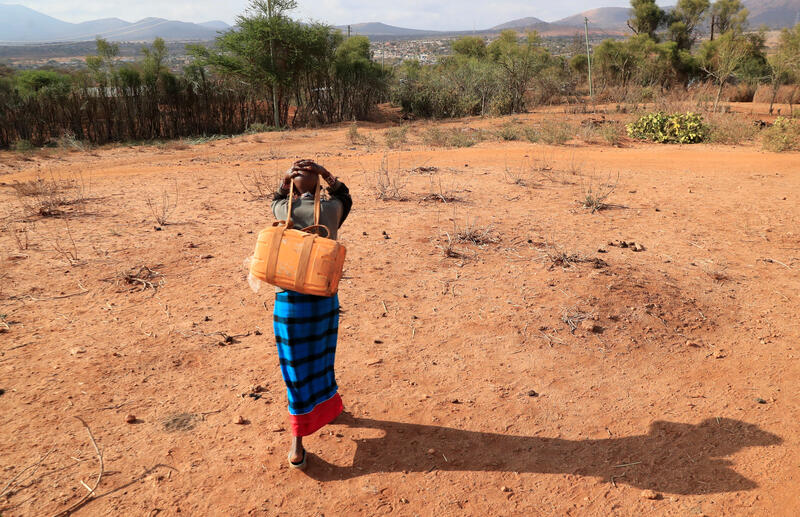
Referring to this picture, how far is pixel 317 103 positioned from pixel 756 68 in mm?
20545

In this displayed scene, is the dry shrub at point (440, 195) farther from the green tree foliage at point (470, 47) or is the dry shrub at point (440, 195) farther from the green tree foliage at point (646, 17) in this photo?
the green tree foliage at point (646, 17)

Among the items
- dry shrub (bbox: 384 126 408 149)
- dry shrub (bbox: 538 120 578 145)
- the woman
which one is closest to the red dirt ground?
the woman

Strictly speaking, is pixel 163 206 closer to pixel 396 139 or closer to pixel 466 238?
pixel 466 238

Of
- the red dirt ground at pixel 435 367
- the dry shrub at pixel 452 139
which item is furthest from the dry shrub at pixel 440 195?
the dry shrub at pixel 452 139

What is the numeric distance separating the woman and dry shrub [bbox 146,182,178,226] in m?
4.19

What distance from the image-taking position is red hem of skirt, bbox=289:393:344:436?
256cm

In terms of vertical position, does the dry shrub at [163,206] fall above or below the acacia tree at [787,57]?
below

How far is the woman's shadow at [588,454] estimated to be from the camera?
2498 millimetres

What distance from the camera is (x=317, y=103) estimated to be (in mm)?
19781

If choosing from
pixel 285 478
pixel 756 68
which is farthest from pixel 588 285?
pixel 756 68

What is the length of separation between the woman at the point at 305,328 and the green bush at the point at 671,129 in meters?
11.0

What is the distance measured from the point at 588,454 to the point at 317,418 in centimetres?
141

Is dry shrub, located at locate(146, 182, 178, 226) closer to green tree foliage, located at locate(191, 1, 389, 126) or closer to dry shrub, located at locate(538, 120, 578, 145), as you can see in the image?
dry shrub, located at locate(538, 120, 578, 145)

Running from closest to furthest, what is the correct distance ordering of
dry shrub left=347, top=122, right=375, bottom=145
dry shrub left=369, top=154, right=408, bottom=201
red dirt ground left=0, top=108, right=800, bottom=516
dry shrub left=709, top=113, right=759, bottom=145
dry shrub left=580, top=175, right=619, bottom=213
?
red dirt ground left=0, top=108, right=800, bottom=516
dry shrub left=580, top=175, right=619, bottom=213
dry shrub left=369, top=154, right=408, bottom=201
dry shrub left=709, top=113, right=759, bottom=145
dry shrub left=347, top=122, right=375, bottom=145
